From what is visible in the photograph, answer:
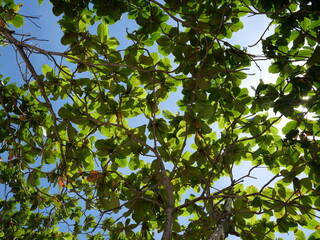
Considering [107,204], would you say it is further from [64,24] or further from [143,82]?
[64,24]

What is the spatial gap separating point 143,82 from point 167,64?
22 centimetres

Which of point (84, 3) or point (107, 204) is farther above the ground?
point (84, 3)

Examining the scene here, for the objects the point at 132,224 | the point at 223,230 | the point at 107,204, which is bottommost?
the point at 223,230

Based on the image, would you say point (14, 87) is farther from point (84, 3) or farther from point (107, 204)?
point (107, 204)

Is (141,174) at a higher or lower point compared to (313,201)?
higher

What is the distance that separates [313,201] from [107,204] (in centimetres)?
141

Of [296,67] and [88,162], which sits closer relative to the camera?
[296,67]

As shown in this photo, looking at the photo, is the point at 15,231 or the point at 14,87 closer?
the point at 14,87

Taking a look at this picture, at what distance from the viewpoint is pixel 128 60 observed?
1.99 meters

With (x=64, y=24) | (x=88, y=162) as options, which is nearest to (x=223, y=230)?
(x=88, y=162)

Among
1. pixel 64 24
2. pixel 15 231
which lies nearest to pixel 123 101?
pixel 64 24

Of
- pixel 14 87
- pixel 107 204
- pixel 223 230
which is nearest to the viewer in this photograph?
pixel 223 230

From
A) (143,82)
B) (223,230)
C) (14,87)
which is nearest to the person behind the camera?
(223,230)

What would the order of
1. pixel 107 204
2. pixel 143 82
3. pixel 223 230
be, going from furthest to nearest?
pixel 143 82 → pixel 107 204 → pixel 223 230
